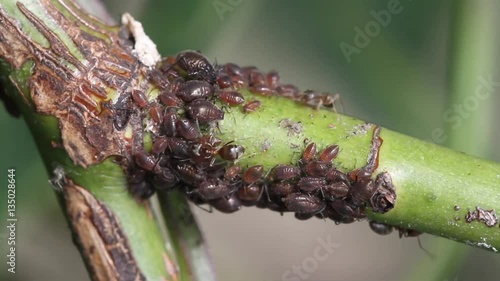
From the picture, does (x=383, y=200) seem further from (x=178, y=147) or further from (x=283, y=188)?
(x=178, y=147)

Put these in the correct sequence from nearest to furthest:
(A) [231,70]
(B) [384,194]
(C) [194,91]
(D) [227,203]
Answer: (B) [384,194] < (C) [194,91] < (D) [227,203] < (A) [231,70]

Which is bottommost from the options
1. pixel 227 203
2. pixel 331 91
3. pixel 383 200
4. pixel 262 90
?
pixel 383 200

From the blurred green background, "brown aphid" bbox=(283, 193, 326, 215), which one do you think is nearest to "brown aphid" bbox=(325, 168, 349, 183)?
"brown aphid" bbox=(283, 193, 326, 215)

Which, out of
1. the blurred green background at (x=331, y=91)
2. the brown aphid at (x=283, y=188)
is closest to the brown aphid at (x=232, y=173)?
the brown aphid at (x=283, y=188)

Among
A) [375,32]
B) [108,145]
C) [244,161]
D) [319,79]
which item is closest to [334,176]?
[244,161]

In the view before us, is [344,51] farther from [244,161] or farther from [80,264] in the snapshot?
[244,161]

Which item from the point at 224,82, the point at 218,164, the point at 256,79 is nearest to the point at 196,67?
the point at 224,82

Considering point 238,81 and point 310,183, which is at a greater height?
point 238,81
